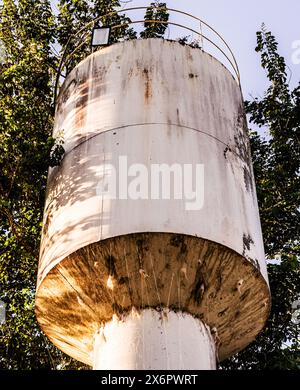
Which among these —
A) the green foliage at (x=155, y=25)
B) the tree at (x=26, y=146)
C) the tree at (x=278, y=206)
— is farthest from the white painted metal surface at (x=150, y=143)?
the green foliage at (x=155, y=25)

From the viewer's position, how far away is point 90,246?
23.8 feet

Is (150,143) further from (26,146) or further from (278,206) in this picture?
(278,206)

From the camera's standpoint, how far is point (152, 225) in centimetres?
716

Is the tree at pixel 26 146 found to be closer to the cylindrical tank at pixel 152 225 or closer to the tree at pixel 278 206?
the cylindrical tank at pixel 152 225

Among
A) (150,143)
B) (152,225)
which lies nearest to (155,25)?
(150,143)

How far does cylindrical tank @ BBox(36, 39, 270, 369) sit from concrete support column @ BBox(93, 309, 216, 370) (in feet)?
0.05

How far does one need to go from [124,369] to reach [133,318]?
27.3 inches

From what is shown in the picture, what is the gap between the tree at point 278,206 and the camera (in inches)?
466

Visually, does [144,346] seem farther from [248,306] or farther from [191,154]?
[191,154]

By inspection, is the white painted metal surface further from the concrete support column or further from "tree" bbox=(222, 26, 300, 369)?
"tree" bbox=(222, 26, 300, 369)

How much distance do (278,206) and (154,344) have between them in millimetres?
6319

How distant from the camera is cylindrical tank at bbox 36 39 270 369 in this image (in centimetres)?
731

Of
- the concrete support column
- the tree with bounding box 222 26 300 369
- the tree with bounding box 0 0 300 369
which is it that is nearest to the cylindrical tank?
the concrete support column

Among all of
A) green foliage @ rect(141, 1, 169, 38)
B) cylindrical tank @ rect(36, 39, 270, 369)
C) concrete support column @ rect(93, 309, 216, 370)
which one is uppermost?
green foliage @ rect(141, 1, 169, 38)
